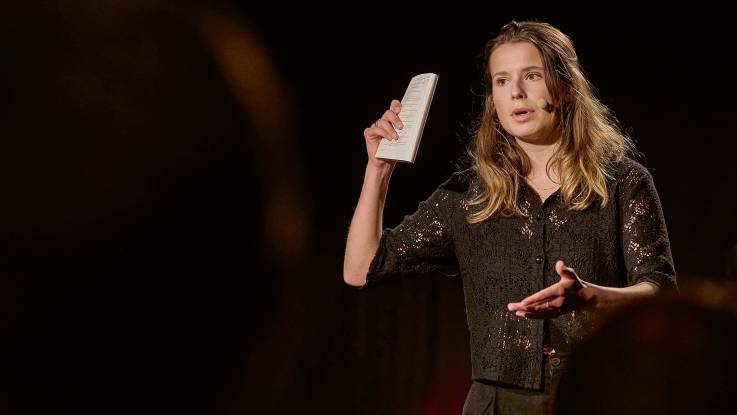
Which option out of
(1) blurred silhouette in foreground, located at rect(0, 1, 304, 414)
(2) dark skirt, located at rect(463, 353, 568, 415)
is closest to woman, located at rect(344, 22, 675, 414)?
(2) dark skirt, located at rect(463, 353, 568, 415)

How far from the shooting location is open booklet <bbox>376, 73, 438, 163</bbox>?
4.31 ft

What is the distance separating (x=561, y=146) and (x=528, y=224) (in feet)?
0.58

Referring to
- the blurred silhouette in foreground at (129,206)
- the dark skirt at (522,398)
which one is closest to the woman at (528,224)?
the dark skirt at (522,398)

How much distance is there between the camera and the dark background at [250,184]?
1.53 m

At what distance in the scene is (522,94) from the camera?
1.29 meters

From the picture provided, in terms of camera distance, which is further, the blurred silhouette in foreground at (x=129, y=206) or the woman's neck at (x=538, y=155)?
the blurred silhouette in foreground at (x=129, y=206)

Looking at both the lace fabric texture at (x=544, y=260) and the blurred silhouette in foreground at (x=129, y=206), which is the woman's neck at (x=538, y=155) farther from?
the blurred silhouette in foreground at (x=129, y=206)

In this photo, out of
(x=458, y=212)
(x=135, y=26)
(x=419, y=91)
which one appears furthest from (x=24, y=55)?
(x=458, y=212)

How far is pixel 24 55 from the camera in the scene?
1.46m

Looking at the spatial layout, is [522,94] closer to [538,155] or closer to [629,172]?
[538,155]

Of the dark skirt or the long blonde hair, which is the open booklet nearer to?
the long blonde hair

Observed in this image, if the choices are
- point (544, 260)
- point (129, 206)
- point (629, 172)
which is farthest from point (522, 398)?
point (129, 206)

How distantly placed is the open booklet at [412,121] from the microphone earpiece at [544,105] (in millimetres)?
181

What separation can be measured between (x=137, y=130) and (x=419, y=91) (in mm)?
651
